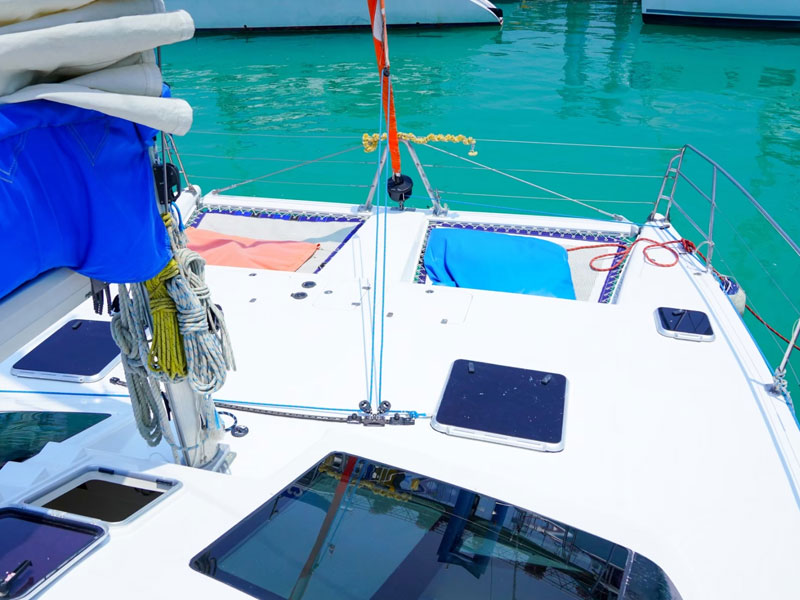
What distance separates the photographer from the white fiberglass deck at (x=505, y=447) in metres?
1.45

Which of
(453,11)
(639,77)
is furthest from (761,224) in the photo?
(453,11)

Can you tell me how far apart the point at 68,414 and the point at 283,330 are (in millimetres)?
916

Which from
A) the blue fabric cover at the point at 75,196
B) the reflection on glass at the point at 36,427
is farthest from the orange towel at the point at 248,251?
the blue fabric cover at the point at 75,196

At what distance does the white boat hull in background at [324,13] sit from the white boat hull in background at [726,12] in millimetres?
4043

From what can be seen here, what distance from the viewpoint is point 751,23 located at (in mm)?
15695

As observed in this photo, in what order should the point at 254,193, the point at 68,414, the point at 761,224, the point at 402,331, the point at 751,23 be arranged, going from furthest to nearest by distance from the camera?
the point at 751,23 < the point at 254,193 < the point at 761,224 < the point at 402,331 < the point at 68,414

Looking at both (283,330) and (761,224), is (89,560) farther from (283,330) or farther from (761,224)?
(761,224)

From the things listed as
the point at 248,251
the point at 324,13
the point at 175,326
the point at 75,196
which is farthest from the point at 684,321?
the point at 324,13

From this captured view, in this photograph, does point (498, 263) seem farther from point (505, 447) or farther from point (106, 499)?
point (106, 499)

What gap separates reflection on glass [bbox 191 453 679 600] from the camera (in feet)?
4.24

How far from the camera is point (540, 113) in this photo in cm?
1022

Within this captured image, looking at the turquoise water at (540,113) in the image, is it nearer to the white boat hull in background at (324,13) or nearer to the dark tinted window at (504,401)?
the white boat hull in background at (324,13)

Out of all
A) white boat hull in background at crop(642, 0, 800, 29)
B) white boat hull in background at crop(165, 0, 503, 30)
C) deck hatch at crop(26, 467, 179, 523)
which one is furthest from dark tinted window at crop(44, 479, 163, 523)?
white boat hull in background at crop(642, 0, 800, 29)

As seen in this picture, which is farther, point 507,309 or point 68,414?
point 507,309
